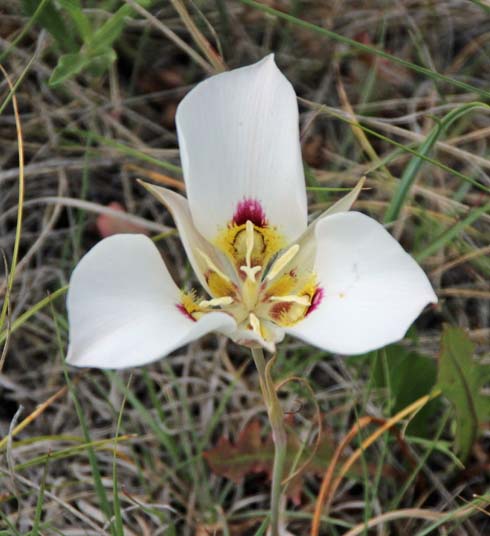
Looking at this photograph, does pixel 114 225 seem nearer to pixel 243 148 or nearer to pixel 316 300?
pixel 243 148

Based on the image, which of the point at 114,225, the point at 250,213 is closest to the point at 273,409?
the point at 250,213

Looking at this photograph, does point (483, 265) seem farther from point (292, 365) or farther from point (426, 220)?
point (292, 365)

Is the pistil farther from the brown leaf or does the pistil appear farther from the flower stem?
the brown leaf

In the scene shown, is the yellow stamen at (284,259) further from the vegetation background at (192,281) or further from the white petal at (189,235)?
the vegetation background at (192,281)

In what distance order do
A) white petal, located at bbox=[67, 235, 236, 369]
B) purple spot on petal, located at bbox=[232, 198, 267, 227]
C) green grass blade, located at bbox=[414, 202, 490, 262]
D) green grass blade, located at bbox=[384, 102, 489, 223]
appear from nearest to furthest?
white petal, located at bbox=[67, 235, 236, 369] → purple spot on petal, located at bbox=[232, 198, 267, 227] → green grass blade, located at bbox=[384, 102, 489, 223] → green grass blade, located at bbox=[414, 202, 490, 262]

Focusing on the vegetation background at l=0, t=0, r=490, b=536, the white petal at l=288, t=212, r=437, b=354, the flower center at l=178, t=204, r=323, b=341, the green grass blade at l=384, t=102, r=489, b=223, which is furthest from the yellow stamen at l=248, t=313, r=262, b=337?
the green grass blade at l=384, t=102, r=489, b=223

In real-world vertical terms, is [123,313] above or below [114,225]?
above
